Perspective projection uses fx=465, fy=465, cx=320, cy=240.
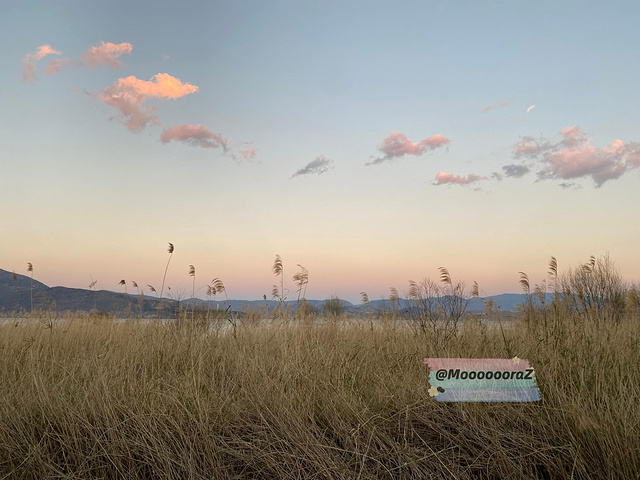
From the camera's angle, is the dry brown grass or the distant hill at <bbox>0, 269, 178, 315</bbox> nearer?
the dry brown grass

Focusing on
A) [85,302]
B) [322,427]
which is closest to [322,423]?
[322,427]

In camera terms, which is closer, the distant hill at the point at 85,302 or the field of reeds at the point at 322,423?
the field of reeds at the point at 322,423

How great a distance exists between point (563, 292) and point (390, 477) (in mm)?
5542

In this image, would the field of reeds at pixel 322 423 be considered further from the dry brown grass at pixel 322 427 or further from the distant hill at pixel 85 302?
the distant hill at pixel 85 302

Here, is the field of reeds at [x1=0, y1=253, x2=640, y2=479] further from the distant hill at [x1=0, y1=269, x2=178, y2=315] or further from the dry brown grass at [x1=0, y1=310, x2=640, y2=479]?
the distant hill at [x1=0, y1=269, x2=178, y2=315]

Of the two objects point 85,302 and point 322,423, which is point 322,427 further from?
point 85,302

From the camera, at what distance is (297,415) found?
3.71m

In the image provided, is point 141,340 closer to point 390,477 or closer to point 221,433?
point 221,433

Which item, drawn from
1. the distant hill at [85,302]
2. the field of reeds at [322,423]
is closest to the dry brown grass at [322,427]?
the field of reeds at [322,423]

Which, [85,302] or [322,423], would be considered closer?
[322,423]

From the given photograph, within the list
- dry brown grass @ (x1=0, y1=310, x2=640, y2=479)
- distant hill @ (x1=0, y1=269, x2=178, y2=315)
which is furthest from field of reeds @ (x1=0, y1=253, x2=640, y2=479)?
distant hill @ (x1=0, y1=269, x2=178, y2=315)

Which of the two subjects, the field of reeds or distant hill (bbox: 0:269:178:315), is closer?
the field of reeds

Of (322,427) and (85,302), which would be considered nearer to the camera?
(322,427)

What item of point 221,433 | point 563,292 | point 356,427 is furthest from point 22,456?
point 563,292
